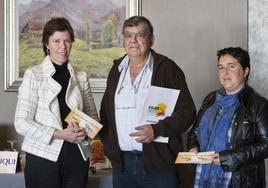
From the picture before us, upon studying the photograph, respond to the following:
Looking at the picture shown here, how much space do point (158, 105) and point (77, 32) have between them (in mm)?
1635

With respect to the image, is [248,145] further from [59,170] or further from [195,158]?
[59,170]

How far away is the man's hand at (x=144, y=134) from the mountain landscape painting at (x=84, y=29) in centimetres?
149

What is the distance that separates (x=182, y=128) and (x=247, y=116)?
0.33 m

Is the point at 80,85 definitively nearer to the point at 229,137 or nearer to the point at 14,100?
the point at 229,137

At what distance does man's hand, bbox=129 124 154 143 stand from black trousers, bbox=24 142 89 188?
315 mm

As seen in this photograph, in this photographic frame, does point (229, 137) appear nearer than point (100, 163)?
Yes

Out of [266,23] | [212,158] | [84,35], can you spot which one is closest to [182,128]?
[212,158]

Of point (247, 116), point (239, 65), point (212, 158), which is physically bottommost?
point (212, 158)

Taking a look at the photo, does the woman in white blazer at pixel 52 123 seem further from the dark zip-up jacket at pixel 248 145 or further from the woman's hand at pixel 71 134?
the dark zip-up jacket at pixel 248 145

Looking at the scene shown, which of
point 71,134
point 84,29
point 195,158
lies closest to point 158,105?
point 195,158

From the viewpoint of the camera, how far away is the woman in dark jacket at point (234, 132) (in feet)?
6.49

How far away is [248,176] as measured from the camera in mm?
2006

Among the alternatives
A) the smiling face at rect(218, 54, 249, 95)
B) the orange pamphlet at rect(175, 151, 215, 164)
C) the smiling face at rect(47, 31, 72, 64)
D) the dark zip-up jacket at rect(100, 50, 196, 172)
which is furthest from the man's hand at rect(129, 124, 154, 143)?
the smiling face at rect(47, 31, 72, 64)

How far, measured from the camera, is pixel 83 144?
7.27 ft
